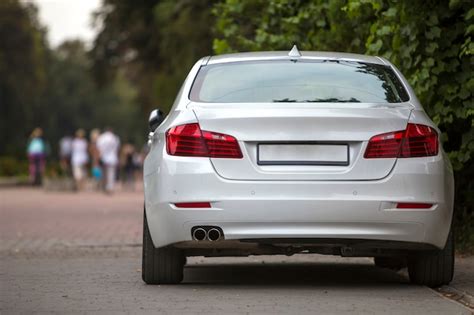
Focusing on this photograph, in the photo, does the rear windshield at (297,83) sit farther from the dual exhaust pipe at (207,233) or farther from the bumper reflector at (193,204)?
the dual exhaust pipe at (207,233)

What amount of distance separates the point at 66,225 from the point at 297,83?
9422mm

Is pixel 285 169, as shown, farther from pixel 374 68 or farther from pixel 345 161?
pixel 374 68

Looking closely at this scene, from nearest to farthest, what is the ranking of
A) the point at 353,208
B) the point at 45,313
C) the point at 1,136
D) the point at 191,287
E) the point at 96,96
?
the point at 45,313 → the point at 353,208 → the point at 191,287 → the point at 1,136 → the point at 96,96

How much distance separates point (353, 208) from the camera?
309 inches

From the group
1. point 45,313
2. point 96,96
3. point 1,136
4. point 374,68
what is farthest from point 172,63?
point 96,96

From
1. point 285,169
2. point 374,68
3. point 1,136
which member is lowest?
point 1,136

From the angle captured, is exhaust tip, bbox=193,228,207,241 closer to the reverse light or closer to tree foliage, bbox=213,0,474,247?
the reverse light

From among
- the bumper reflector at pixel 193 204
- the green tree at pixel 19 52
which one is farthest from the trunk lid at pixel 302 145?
the green tree at pixel 19 52

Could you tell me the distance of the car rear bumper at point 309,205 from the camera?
7.85 m

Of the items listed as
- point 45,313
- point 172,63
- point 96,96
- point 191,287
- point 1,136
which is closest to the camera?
point 45,313

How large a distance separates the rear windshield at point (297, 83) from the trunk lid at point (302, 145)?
0.37m

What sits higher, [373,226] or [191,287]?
[373,226]

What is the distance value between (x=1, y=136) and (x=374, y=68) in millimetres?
55864

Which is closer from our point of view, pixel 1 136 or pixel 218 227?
pixel 218 227
